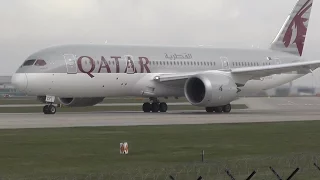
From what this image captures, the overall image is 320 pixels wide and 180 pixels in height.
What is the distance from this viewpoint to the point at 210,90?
142ft

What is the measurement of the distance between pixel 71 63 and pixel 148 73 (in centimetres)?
628

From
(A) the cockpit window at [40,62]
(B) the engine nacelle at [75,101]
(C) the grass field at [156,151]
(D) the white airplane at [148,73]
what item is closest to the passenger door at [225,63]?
(D) the white airplane at [148,73]

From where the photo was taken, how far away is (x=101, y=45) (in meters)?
46.1

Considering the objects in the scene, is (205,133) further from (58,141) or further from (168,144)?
(58,141)

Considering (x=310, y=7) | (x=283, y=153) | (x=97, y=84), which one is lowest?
(x=283, y=153)

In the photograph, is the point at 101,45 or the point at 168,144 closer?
the point at 168,144

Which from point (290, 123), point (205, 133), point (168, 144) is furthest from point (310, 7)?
point (168, 144)

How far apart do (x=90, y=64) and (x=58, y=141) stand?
20632 mm

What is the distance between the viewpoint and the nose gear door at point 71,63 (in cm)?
4297

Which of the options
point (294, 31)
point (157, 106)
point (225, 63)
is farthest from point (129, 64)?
point (294, 31)

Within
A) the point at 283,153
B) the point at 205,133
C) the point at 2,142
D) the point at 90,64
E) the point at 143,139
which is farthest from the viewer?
the point at 90,64

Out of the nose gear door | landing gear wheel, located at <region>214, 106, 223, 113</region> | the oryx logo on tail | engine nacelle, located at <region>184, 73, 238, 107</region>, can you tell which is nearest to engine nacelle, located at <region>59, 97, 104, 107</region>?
the nose gear door

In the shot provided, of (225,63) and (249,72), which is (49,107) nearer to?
(249,72)

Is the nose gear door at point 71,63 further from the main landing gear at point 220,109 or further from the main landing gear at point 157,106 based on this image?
the main landing gear at point 220,109
